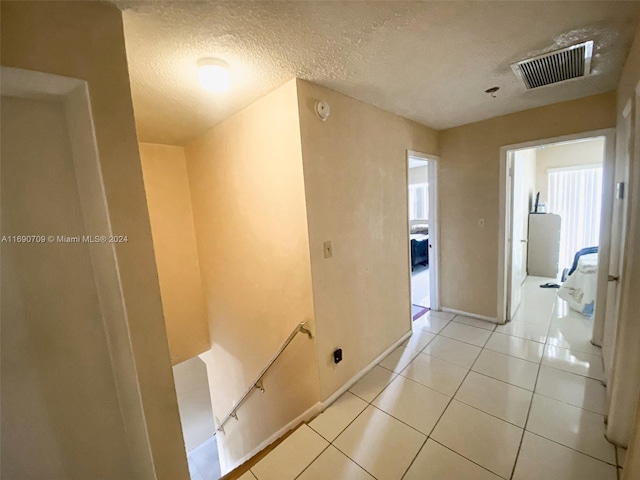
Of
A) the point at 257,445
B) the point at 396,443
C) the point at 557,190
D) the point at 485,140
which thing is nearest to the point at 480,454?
the point at 396,443

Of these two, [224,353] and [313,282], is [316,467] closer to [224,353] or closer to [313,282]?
[313,282]

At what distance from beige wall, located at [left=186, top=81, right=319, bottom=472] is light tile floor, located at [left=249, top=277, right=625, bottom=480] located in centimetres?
44

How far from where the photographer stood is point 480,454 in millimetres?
1455

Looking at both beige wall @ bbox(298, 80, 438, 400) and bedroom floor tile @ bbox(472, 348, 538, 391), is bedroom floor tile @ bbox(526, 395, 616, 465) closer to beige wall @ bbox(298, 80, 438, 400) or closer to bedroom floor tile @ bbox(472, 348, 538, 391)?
bedroom floor tile @ bbox(472, 348, 538, 391)

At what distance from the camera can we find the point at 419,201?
749cm

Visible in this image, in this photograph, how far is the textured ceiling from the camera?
1.10 m

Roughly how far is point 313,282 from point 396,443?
3.68ft

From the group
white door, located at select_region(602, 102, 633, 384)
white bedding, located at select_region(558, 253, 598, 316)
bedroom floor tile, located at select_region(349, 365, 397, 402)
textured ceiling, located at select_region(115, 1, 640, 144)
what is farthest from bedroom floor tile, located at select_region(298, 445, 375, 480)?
white bedding, located at select_region(558, 253, 598, 316)

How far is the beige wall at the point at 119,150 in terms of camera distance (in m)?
0.83

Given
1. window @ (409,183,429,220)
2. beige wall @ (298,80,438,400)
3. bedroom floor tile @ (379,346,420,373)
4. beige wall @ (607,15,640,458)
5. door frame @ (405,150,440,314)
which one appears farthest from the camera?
window @ (409,183,429,220)

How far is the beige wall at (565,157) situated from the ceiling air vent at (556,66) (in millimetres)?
3037

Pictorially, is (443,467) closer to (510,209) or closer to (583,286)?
(510,209)

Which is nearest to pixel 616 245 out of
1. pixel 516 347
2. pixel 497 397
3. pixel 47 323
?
pixel 516 347

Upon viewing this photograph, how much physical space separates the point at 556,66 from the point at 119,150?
2557 mm
